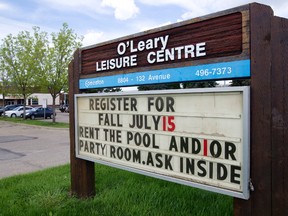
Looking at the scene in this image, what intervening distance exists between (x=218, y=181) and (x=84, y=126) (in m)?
2.46

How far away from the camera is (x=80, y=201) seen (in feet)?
14.9

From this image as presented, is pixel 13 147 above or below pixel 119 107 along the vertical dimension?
below

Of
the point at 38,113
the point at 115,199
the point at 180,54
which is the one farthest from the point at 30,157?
the point at 38,113

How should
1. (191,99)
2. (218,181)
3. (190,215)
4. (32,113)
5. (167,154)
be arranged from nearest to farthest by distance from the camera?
(218,181), (191,99), (167,154), (190,215), (32,113)

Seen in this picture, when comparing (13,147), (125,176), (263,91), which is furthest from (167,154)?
(13,147)

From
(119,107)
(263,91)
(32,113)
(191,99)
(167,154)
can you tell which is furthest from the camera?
Result: (32,113)

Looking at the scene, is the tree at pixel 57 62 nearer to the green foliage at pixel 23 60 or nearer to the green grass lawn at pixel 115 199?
the green foliage at pixel 23 60

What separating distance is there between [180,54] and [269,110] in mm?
1168

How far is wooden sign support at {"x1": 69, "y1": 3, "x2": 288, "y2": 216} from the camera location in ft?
8.36

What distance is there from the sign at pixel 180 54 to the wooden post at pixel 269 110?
13 cm

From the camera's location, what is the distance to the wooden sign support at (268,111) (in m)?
2.55

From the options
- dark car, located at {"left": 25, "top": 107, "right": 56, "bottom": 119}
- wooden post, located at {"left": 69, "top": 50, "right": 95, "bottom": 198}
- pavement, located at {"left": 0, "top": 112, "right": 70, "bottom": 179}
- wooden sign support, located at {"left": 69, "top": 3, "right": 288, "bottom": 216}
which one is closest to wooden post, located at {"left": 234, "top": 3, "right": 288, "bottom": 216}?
wooden sign support, located at {"left": 69, "top": 3, "right": 288, "bottom": 216}

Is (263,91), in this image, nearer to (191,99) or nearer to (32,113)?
(191,99)

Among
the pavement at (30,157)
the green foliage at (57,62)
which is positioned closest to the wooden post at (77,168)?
the pavement at (30,157)
